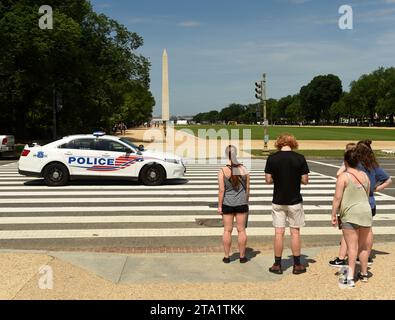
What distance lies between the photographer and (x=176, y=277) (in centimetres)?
589

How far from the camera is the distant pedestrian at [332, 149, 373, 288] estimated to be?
5.84 meters

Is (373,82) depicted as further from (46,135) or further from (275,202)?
(275,202)

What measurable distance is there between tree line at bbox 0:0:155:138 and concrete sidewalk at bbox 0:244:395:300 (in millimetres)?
27998

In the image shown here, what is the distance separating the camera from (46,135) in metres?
48.8

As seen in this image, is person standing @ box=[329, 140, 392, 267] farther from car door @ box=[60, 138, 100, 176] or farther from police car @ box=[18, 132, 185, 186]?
car door @ box=[60, 138, 100, 176]

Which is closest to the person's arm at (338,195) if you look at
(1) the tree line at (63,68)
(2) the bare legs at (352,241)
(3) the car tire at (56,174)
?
(2) the bare legs at (352,241)

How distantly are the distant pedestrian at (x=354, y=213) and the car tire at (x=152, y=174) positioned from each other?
9.14 metres

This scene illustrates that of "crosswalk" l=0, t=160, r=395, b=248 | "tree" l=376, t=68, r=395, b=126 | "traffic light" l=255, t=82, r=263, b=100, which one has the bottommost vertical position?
"crosswalk" l=0, t=160, r=395, b=248

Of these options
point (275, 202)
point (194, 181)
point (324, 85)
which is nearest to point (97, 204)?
point (194, 181)

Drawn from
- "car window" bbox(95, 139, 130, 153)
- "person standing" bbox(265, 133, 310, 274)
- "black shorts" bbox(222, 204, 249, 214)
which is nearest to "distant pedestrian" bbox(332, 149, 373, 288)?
"person standing" bbox(265, 133, 310, 274)

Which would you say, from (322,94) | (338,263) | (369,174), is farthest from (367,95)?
(338,263)

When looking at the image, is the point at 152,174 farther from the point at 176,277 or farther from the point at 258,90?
the point at 258,90

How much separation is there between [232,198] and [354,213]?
1.62m

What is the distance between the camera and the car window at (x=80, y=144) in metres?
14.5
